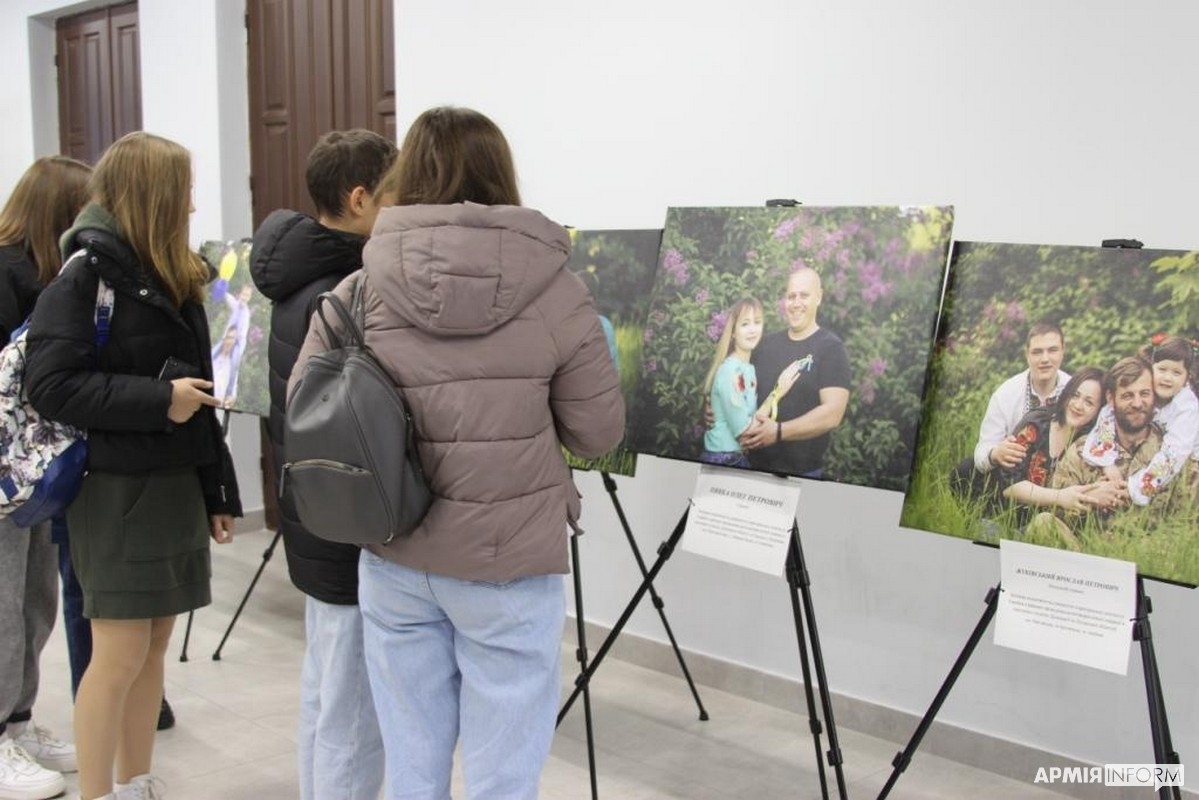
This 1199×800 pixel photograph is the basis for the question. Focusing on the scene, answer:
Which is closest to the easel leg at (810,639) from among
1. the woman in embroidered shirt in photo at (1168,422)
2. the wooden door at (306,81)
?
the woman in embroidered shirt in photo at (1168,422)

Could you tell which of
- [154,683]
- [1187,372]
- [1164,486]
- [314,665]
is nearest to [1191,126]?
[1187,372]

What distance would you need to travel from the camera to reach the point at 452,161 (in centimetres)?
166

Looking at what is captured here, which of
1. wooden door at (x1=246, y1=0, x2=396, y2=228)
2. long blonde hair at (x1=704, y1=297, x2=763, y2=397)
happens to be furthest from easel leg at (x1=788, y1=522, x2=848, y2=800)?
wooden door at (x1=246, y1=0, x2=396, y2=228)

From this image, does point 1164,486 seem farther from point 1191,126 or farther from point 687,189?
point 687,189

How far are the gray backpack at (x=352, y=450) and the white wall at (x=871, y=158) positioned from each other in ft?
5.71

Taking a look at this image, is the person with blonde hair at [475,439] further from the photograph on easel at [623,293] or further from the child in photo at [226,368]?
the child in photo at [226,368]

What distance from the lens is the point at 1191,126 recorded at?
245cm

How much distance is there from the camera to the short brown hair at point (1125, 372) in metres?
1.99

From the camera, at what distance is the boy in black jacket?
1946mm

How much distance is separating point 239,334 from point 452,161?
93.7 inches

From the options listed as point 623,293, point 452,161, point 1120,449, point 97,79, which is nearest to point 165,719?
point 623,293

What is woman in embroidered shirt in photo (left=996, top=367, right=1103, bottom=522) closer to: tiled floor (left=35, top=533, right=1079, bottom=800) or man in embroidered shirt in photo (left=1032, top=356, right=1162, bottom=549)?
man in embroidered shirt in photo (left=1032, top=356, right=1162, bottom=549)

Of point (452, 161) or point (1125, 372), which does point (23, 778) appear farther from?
point (1125, 372)

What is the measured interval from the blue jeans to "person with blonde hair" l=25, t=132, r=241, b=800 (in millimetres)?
646
